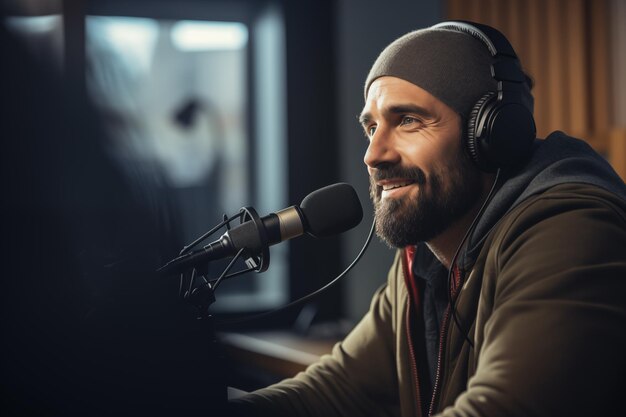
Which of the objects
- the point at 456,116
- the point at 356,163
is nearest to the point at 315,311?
the point at 356,163

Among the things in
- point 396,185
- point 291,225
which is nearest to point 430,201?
point 396,185

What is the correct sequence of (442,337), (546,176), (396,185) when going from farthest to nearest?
1. (396,185)
2. (442,337)
3. (546,176)

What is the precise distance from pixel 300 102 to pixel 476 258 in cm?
159

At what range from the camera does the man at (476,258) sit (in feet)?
2.42

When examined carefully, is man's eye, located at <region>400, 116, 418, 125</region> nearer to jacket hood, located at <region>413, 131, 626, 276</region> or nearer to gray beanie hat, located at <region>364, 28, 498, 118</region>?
gray beanie hat, located at <region>364, 28, 498, 118</region>

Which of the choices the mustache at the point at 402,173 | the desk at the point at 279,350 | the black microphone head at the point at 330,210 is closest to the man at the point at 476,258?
the mustache at the point at 402,173

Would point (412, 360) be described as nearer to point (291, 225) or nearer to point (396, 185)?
point (396, 185)

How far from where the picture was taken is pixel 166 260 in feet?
1.34

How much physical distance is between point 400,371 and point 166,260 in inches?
33.4

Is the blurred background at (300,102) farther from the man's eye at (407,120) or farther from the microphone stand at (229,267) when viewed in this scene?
the microphone stand at (229,267)

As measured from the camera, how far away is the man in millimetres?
738

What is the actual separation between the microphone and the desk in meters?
1.07

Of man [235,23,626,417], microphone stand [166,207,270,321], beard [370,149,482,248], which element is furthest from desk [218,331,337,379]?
microphone stand [166,207,270,321]

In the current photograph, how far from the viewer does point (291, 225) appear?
2.73ft
